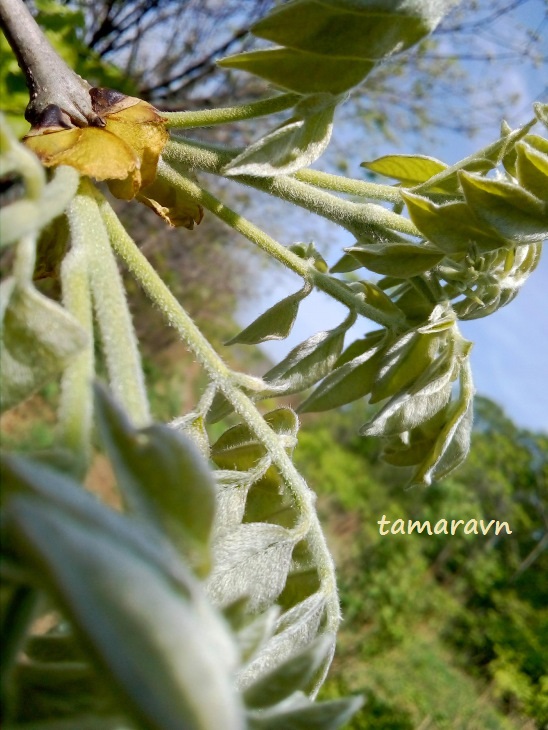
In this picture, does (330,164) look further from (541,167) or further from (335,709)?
(335,709)

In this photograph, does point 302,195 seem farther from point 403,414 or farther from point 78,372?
point 78,372

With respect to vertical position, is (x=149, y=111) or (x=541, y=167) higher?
(x=149, y=111)

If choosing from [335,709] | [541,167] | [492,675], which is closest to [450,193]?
[541,167]

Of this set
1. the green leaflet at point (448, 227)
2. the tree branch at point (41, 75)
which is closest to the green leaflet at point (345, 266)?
the green leaflet at point (448, 227)

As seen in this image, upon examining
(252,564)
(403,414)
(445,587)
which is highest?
(445,587)

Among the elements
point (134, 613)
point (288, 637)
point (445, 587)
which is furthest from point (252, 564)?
point (445, 587)
